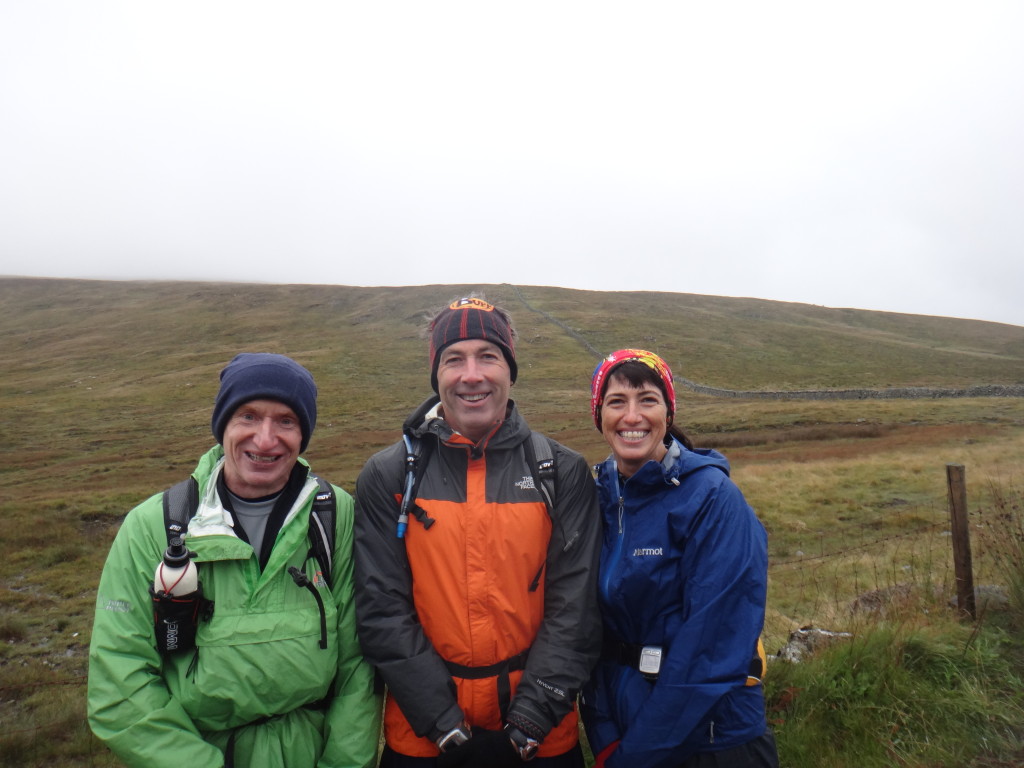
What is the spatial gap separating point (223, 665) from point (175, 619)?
300mm

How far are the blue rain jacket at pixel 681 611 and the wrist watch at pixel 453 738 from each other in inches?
28.0

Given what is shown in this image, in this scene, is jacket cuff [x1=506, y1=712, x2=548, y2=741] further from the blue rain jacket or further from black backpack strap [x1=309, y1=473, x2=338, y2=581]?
black backpack strap [x1=309, y1=473, x2=338, y2=581]

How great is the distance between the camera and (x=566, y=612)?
2896mm

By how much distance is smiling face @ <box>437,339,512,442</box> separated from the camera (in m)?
3.17

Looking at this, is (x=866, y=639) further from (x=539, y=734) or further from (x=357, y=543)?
(x=357, y=543)

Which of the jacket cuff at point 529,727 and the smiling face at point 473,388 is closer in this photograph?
the jacket cuff at point 529,727

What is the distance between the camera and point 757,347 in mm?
77812

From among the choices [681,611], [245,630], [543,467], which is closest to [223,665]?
[245,630]

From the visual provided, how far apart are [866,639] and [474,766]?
142 inches

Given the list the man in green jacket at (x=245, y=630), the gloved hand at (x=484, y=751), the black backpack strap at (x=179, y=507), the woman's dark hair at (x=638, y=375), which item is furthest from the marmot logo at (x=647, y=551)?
the black backpack strap at (x=179, y=507)

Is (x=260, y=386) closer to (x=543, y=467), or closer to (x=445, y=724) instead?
(x=543, y=467)

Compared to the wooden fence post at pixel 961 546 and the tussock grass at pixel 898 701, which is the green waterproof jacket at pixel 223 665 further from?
the wooden fence post at pixel 961 546

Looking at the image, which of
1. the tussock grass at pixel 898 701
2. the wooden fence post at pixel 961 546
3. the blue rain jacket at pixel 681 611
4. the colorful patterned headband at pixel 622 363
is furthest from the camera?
the wooden fence post at pixel 961 546

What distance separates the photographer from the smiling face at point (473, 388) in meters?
3.17
